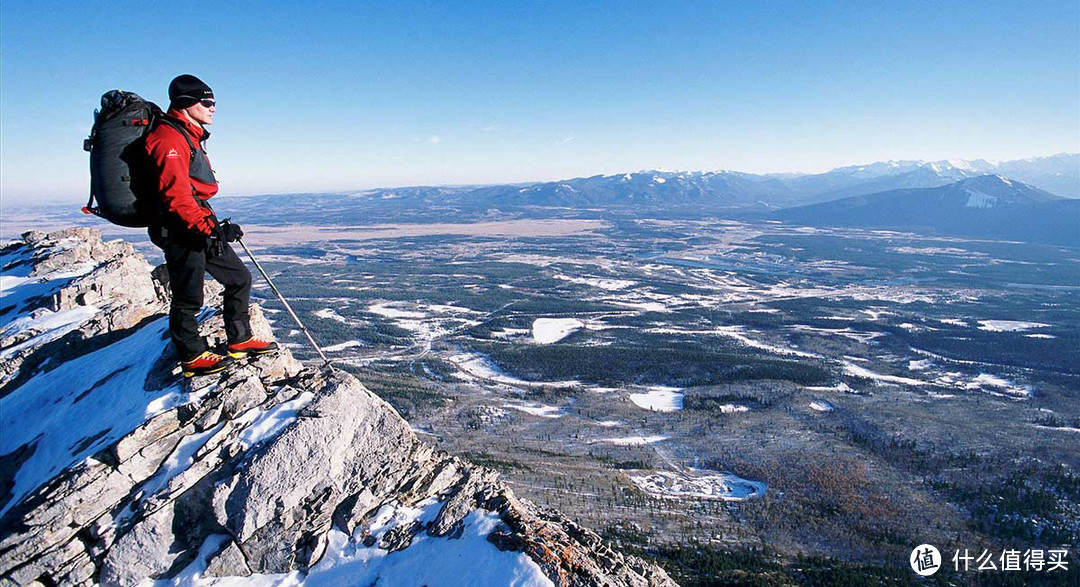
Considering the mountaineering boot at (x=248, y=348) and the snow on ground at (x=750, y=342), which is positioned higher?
the mountaineering boot at (x=248, y=348)

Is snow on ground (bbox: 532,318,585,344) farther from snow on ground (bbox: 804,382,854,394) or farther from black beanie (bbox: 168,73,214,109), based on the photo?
black beanie (bbox: 168,73,214,109)

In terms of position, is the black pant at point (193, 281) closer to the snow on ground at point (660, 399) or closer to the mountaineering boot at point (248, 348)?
the mountaineering boot at point (248, 348)

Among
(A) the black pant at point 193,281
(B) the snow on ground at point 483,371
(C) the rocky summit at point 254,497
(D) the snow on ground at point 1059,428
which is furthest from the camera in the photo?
(B) the snow on ground at point 483,371

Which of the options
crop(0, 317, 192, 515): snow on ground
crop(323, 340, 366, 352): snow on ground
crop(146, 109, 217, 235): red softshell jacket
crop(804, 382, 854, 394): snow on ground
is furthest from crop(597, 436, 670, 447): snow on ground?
crop(323, 340, 366, 352): snow on ground

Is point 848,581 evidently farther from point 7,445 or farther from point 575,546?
point 7,445

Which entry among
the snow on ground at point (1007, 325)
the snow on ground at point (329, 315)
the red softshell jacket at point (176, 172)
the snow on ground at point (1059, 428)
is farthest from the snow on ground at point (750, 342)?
the red softshell jacket at point (176, 172)

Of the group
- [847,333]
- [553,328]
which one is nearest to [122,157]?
[553,328]
